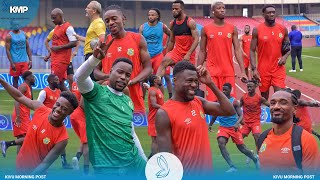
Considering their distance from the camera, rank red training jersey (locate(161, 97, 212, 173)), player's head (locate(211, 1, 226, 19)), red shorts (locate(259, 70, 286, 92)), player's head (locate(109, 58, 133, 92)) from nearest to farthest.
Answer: red training jersey (locate(161, 97, 212, 173))
player's head (locate(109, 58, 133, 92))
player's head (locate(211, 1, 226, 19))
red shorts (locate(259, 70, 286, 92))

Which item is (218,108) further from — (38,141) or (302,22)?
(302,22)

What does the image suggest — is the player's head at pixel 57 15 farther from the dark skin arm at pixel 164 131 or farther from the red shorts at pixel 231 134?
the dark skin arm at pixel 164 131

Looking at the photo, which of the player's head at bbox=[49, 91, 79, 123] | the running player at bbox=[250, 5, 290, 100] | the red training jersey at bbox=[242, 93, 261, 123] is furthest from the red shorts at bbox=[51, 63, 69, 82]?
the player's head at bbox=[49, 91, 79, 123]

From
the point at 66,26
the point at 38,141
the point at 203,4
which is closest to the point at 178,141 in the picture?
the point at 38,141

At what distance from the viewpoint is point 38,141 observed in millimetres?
9719

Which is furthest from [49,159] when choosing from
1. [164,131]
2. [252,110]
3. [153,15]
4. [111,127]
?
[153,15]

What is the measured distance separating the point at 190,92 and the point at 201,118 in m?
0.29

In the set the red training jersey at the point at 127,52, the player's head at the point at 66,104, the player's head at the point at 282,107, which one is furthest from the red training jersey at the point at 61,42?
the player's head at the point at 282,107

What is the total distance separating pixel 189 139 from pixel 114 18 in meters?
3.24

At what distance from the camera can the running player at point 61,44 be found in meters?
15.2

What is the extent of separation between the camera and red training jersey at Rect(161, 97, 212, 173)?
729cm

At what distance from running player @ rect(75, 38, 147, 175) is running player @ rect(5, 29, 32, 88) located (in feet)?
33.3

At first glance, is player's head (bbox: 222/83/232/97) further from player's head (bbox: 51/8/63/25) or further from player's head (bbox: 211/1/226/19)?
player's head (bbox: 51/8/63/25)

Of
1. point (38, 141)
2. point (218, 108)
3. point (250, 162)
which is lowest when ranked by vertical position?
point (250, 162)
